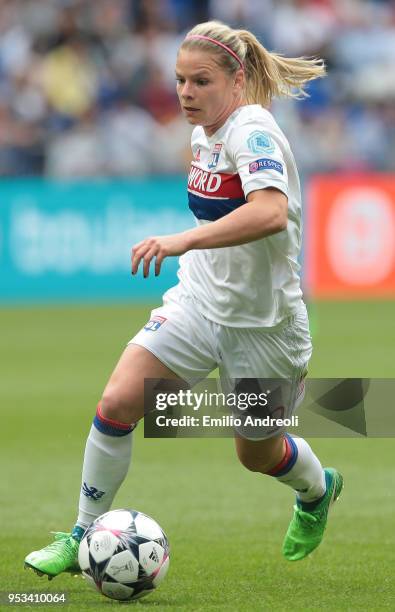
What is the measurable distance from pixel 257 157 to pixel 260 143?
86mm

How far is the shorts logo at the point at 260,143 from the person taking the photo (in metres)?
5.43

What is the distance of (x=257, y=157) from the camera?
5395 mm

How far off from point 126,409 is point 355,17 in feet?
57.6

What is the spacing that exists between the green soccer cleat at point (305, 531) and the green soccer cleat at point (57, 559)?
1.03m

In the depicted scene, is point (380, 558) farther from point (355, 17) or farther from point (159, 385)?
point (355, 17)

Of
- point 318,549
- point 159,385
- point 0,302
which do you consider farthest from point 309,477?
point 0,302

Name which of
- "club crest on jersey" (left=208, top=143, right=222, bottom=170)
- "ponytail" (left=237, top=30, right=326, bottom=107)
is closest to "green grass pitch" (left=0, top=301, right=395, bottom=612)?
"club crest on jersey" (left=208, top=143, right=222, bottom=170)

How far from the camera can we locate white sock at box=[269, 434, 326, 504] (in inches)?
245

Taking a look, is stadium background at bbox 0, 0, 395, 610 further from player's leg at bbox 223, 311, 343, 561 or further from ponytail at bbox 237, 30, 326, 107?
ponytail at bbox 237, 30, 326, 107

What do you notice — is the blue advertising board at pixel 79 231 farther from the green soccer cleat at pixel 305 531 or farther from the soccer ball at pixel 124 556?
the soccer ball at pixel 124 556

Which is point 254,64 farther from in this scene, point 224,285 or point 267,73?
point 224,285

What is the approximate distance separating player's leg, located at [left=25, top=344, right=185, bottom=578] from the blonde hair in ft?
3.98

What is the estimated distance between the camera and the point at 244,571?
599 cm

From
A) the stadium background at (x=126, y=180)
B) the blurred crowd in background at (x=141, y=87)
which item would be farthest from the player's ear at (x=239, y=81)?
the blurred crowd in background at (x=141, y=87)
